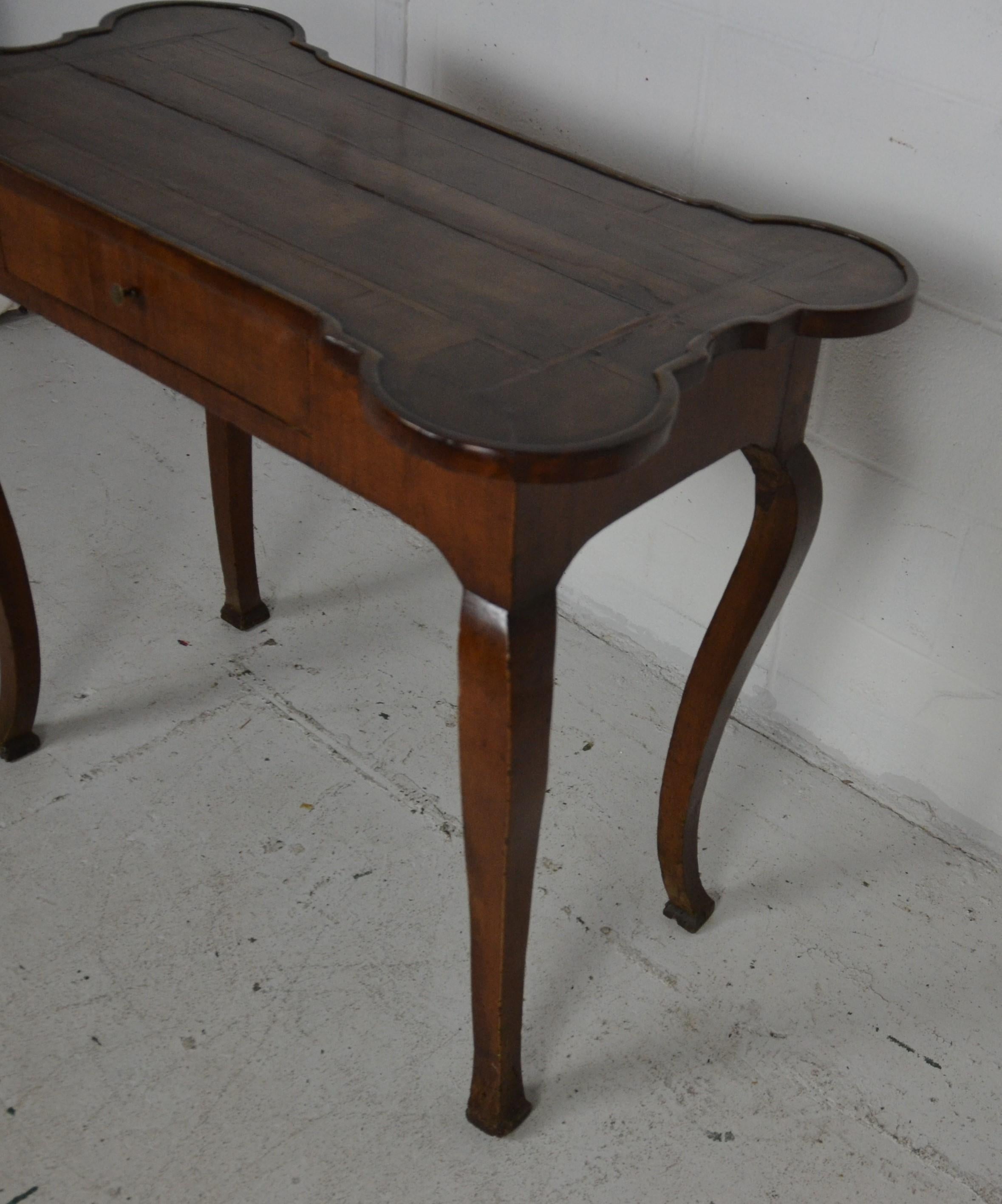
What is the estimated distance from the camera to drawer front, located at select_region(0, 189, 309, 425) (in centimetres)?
131

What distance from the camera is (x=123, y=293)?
1435mm

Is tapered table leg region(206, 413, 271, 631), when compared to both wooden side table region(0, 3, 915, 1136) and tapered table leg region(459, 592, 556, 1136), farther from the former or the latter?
tapered table leg region(459, 592, 556, 1136)

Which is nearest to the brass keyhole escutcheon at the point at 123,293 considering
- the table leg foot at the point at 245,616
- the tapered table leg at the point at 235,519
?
the tapered table leg at the point at 235,519

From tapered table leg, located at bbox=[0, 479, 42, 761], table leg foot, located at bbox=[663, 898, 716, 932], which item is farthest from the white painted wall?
tapered table leg, located at bbox=[0, 479, 42, 761]

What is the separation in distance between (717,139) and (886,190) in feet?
0.86

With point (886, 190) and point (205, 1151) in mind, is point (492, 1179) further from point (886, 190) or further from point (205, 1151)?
point (886, 190)

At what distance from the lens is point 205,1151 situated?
5.02 ft

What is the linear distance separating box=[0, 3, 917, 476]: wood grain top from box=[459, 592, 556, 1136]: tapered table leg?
195 mm

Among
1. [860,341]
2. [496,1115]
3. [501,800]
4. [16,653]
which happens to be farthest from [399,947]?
[860,341]

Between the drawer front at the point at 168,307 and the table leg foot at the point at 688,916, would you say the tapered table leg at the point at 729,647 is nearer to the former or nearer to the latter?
the table leg foot at the point at 688,916

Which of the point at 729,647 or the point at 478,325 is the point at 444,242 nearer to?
the point at 478,325

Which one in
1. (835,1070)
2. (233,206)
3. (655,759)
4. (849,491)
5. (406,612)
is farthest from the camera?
(406,612)

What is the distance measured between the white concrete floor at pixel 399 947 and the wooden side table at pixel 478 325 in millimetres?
116

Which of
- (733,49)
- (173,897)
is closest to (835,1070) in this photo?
(173,897)
